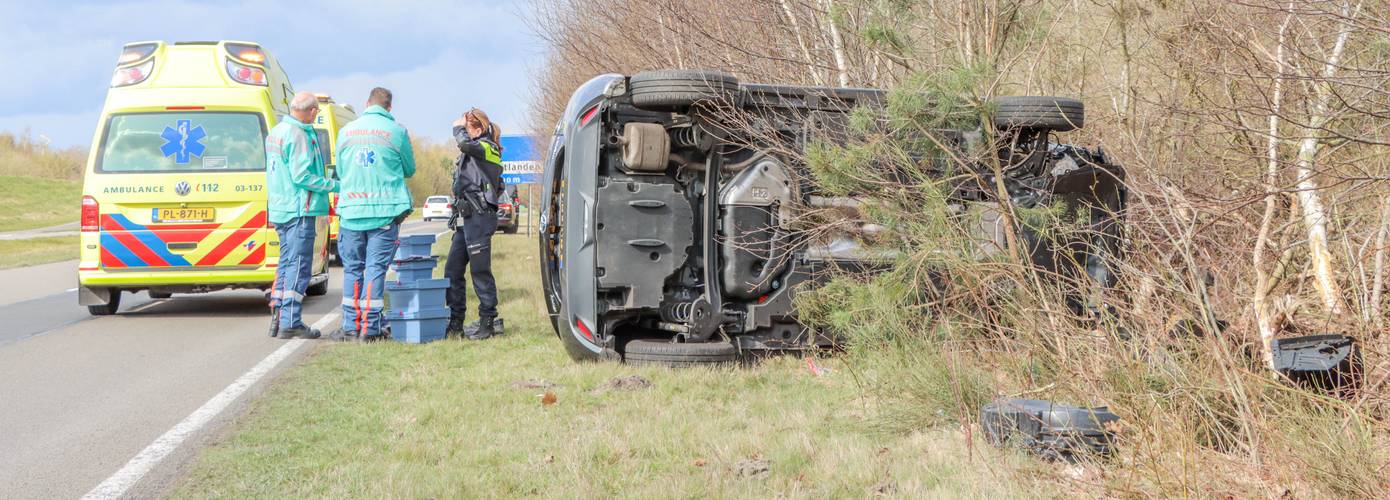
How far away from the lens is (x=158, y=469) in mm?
5355

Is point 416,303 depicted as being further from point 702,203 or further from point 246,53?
point 246,53

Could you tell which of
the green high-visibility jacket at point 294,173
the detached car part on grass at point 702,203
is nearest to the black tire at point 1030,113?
the detached car part on grass at point 702,203

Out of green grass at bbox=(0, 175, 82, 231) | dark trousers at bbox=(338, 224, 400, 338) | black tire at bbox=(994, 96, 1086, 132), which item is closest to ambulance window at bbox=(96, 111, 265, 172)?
dark trousers at bbox=(338, 224, 400, 338)

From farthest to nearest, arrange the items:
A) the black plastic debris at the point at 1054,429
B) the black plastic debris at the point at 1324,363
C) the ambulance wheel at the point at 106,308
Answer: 1. the ambulance wheel at the point at 106,308
2. the black plastic debris at the point at 1324,363
3. the black plastic debris at the point at 1054,429

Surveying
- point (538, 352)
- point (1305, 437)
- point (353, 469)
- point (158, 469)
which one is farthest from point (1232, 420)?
point (538, 352)

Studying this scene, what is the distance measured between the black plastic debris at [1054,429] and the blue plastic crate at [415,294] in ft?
18.5

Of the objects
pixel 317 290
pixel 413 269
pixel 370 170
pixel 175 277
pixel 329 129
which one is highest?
pixel 329 129

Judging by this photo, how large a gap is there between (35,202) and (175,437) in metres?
52.8

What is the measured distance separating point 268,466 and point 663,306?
9.90 ft

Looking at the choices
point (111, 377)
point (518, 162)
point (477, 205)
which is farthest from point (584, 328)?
point (518, 162)

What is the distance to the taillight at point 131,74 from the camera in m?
12.0

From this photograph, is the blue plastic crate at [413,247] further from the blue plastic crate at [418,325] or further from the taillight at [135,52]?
the taillight at [135,52]

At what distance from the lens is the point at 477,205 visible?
9.80 m

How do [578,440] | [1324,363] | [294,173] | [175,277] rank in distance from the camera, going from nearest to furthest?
[1324,363] → [578,440] → [294,173] → [175,277]
